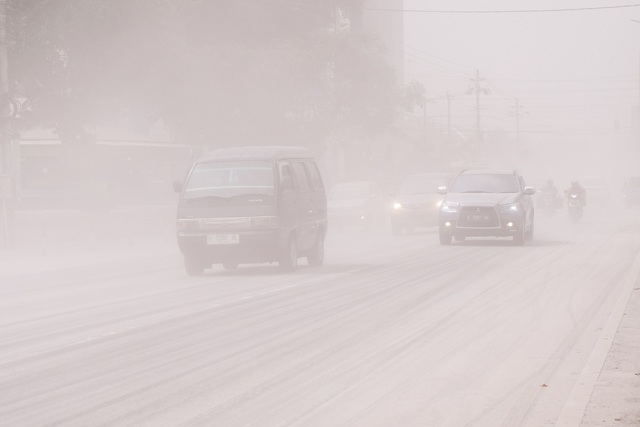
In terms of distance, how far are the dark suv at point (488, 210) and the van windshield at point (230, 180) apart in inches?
345

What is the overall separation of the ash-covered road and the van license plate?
2.03 feet

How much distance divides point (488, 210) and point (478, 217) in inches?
11.8

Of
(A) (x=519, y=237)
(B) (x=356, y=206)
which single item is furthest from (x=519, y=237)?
→ (B) (x=356, y=206)

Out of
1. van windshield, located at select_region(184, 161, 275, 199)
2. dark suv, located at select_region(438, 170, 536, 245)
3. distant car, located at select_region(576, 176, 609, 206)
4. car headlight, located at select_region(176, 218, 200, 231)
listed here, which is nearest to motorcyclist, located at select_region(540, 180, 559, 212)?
distant car, located at select_region(576, 176, 609, 206)

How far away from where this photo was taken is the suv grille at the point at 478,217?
28.0 metres

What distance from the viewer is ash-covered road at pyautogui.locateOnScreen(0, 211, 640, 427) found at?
790cm

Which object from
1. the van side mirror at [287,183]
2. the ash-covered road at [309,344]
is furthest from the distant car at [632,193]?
the van side mirror at [287,183]

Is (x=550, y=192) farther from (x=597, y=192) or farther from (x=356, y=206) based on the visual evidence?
(x=597, y=192)

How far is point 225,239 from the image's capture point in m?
19.8

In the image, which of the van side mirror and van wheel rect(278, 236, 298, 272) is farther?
the van side mirror

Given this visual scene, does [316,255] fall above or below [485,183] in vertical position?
below

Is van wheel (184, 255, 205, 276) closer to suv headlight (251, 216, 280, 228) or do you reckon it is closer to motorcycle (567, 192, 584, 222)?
suv headlight (251, 216, 280, 228)

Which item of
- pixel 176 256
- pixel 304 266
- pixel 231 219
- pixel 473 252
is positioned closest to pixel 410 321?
pixel 231 219

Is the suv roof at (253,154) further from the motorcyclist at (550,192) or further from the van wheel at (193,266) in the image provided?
the motorcyclist at (550,192)
